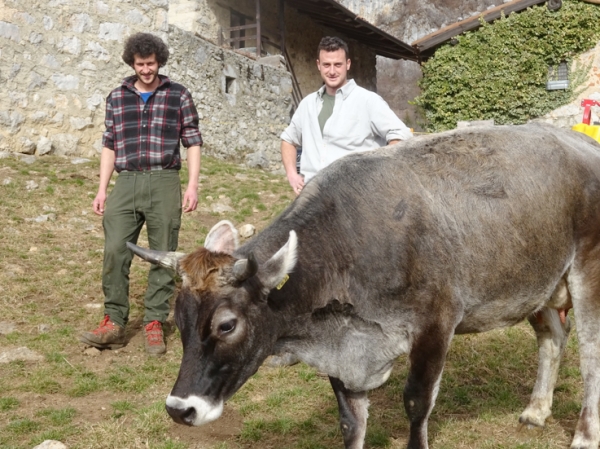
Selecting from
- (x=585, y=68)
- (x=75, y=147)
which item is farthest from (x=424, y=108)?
(x=75, y=147)

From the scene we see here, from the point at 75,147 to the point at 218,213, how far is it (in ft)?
12.4

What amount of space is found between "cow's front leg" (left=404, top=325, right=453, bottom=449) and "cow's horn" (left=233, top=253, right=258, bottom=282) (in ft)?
3.41

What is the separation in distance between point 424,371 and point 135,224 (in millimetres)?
3092

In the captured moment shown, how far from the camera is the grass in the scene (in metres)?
4.19

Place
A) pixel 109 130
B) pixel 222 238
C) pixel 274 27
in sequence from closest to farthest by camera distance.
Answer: pixel 222 238, pixel 109 130, pixel 274 27

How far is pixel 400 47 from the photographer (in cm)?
2220

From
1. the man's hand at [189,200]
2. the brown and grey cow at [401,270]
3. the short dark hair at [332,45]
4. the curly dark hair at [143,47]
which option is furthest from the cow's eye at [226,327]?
the curly dark hair at [143,47]

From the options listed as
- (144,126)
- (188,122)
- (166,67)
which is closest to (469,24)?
(166,67)

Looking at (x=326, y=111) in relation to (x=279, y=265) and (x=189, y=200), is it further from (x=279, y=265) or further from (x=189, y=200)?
(x=279, y=265)

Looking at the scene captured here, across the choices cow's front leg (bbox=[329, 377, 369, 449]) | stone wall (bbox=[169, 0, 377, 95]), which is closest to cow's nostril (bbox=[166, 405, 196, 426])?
cow's front leg (bbox=[329, 377, 369, 449])

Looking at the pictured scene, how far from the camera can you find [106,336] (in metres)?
5.65

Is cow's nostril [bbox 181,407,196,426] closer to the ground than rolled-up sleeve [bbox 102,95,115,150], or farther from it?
closer to the ground

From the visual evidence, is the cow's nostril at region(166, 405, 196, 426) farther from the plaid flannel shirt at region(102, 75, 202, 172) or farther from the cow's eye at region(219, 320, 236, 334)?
the plaid flannel shirt at region(102, 75, 202, 172)

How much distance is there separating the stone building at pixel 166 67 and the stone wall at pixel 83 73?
2 centimetres
